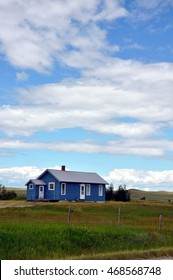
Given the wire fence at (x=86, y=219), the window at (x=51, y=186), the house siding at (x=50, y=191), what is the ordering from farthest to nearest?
the window at (x=51, y=186)
the house siding at (x=50, y=191)
the wire fence at (x=86, y=219)

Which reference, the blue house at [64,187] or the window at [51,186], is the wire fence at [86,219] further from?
the window at [51,186]

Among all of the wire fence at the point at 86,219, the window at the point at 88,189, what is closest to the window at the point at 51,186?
the window at the point at 88,189

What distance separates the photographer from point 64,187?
2319 inches

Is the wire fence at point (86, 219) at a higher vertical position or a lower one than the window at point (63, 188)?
lower

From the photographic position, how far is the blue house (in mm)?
58531

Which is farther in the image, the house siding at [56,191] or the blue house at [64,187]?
the blue house at [64,187]

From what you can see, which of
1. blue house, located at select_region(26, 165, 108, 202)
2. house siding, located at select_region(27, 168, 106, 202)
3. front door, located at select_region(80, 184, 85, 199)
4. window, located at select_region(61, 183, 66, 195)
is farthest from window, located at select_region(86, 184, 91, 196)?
window, located at select_region(61, 183, 66, 195)

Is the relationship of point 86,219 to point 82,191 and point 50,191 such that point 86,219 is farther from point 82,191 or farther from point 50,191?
point 82,191

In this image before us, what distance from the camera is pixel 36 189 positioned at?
59.8 m

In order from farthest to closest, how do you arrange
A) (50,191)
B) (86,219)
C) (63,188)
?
(50,191)
(63,188)
(86,219)

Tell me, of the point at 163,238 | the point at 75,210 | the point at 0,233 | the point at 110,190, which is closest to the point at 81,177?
the point at 110,190

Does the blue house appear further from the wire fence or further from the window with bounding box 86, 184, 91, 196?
the wire fence

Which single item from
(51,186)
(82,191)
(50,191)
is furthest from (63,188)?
(82,191)

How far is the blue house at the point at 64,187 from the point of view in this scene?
192 ft
